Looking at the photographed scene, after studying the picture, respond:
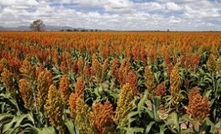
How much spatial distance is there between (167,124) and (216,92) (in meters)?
3.15

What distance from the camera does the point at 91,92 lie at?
7.21 metres

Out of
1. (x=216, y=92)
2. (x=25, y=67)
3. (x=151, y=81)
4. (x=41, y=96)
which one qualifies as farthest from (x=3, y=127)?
(x=216, y=92)

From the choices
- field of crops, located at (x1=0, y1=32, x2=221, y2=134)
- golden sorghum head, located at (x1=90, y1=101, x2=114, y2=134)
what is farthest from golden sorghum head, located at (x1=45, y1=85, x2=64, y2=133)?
golden sorghum head, located at (x1=90, y1=101, x2=114, y2=134)

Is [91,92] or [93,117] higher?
[93,117]

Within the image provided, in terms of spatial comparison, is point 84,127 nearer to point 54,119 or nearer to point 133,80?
point 54,119

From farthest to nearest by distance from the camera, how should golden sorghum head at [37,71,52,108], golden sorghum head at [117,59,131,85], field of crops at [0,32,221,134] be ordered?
golden sorghum head at [117,59,131,85], golden sorghum head at [37,71,52,108], field of crops at [0,32,221,134]

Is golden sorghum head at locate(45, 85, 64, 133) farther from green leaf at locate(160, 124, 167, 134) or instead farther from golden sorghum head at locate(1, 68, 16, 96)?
golden sorghum head at locate(1, 68, 16, 96)

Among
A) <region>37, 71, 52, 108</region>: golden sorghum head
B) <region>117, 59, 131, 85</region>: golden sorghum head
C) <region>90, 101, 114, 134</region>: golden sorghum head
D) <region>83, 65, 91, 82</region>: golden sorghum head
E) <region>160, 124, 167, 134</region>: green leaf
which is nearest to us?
<region>90, 101, 114, 134</region>: golden sorghum head

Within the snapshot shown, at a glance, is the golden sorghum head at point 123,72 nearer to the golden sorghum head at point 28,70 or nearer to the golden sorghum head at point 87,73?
the golden sorghum head at point 87,73

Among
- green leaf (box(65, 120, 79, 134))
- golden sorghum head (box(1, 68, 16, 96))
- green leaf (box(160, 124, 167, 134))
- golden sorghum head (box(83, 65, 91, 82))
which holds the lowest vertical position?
green leaf (box(160, 124, 167, 134))

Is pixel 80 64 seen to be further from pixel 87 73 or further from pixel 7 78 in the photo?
pixel 7 78

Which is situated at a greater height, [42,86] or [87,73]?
[42,86]

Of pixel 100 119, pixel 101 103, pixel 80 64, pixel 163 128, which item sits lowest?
pixel 101 103

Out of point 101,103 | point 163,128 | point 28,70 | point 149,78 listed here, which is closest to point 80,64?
point 101,103
